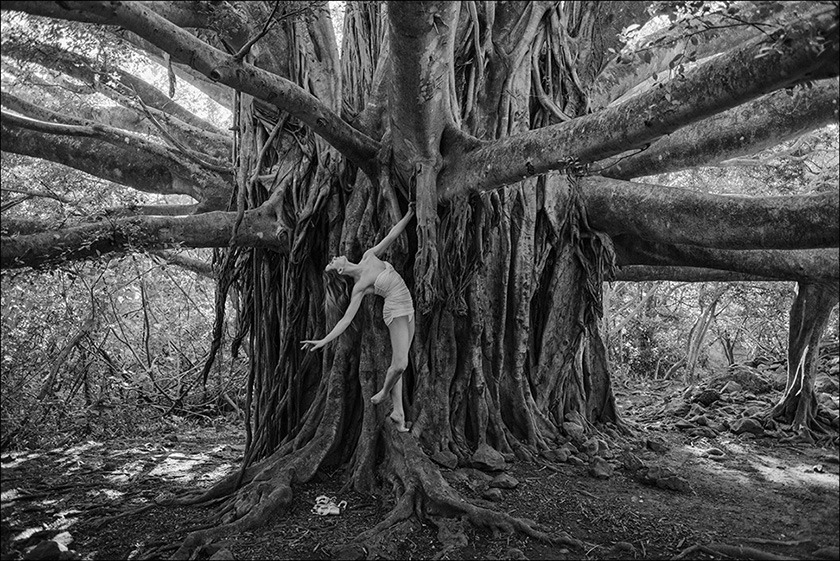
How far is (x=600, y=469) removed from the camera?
517cm

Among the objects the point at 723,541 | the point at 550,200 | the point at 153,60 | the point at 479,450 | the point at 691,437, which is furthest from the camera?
the point at 153,60

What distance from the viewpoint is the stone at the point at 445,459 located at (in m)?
4.99

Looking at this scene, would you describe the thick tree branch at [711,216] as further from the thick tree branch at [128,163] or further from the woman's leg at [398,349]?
the thick tree branch at [128,163]

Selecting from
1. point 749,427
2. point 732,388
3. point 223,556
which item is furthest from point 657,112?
point 732,388

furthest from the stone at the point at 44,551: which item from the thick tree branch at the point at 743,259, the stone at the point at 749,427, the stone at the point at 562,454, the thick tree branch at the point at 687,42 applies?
the stone at the point at 749,427

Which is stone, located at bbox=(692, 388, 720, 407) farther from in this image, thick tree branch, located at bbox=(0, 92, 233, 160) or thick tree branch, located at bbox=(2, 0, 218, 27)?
thick tree branch, located at bbox=(2, 0, 218, 27)

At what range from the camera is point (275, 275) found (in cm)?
597

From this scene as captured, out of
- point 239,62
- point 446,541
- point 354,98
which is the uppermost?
point 354,98

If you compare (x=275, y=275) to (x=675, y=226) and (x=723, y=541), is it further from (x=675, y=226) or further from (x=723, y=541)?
(x=723, y=541)

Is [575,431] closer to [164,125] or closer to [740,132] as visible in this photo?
[740,132]

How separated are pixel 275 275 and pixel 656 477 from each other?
3.50m

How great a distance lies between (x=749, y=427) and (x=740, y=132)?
263cm

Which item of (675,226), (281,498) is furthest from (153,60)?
(675,226)

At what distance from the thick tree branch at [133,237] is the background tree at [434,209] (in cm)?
2
